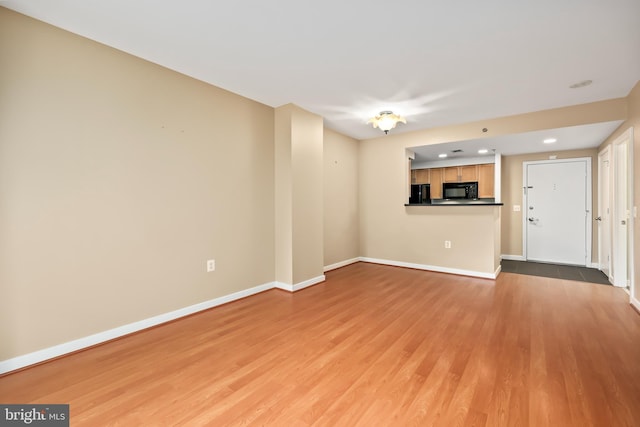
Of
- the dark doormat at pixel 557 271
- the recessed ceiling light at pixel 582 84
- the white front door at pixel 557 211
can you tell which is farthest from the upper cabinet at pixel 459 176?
the recessed ceiling light at pixel 582 84

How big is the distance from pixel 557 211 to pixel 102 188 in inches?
279

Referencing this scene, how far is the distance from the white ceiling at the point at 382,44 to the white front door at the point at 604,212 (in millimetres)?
1640

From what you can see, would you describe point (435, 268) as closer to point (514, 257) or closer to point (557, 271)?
point (557, 271)

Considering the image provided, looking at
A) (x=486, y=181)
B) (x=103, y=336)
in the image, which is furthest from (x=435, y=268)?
(x=103, y=336)

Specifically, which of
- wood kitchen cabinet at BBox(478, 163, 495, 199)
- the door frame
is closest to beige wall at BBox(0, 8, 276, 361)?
the door frame

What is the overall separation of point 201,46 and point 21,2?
1093 millimetres

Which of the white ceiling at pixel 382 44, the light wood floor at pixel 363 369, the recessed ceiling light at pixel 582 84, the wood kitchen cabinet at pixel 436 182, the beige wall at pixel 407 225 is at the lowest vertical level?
the light wood floor at pixel 363 369

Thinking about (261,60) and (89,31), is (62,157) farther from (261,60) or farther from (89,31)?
(261,60)

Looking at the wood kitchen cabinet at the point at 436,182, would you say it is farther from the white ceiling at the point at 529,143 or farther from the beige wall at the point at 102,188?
the beige wall at the point at 102,188

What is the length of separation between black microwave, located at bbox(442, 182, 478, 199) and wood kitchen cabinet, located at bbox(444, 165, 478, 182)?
0.30ft

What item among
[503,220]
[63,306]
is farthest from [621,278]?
[63,306]

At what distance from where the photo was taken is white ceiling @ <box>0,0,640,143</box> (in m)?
1.85

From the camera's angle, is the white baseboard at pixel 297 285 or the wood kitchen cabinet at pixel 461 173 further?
the wood kitchen cabinet at pixel 461 173

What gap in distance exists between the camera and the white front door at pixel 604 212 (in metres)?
4.20
